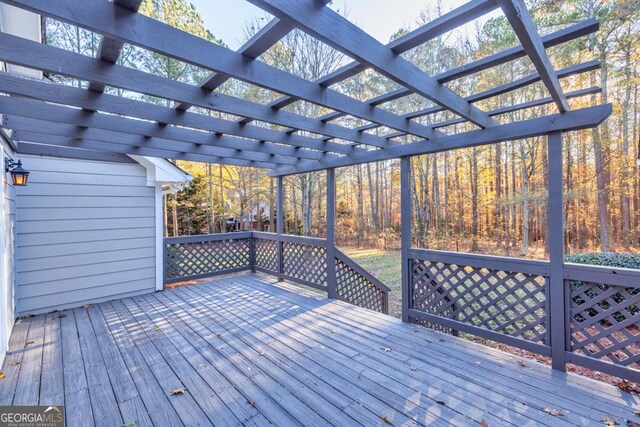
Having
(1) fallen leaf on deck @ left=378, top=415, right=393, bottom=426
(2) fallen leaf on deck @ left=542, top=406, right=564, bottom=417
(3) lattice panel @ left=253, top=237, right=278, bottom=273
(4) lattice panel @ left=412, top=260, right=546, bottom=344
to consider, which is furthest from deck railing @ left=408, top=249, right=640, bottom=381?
(3) lattice panel @ left=253, top=237, right=278, bottom=273

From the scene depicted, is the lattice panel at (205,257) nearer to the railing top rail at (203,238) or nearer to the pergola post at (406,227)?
the railing top rail at (203,238)

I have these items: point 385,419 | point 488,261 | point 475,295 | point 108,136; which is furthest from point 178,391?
point 488,261

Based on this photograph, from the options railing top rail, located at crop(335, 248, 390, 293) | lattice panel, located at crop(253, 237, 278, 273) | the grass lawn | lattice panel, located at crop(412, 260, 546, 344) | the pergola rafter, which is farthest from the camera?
the grass lawn

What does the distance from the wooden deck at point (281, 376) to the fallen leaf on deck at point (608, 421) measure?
0.11 ft

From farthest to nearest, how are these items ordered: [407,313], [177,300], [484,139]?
[177,300]
[407,313]
[484,139]

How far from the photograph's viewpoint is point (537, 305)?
2777mm

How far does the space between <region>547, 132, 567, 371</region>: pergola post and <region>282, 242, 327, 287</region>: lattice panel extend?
318 centimetres

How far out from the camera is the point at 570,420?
1996 millimetres

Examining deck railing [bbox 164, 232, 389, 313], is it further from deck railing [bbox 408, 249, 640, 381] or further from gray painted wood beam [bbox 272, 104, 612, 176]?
gray painted wood beam [bbox 272, 104, 612, 176]

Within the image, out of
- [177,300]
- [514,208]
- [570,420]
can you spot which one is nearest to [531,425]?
[570,420]

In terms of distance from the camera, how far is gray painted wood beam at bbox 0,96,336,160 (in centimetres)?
232

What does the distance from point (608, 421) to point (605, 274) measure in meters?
1.11

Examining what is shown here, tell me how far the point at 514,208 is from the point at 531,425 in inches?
540

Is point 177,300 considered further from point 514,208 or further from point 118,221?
point 514,208
